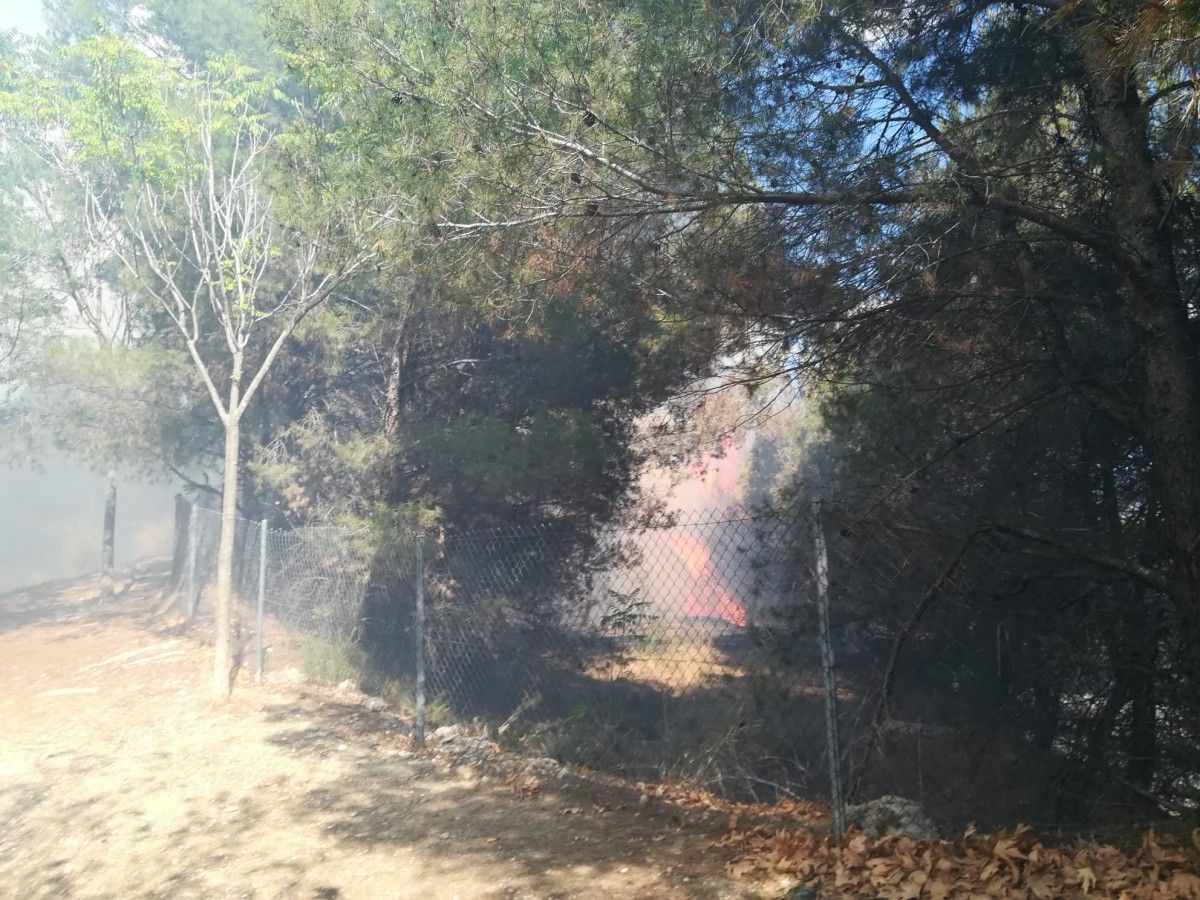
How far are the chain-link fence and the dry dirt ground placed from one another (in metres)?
0.84

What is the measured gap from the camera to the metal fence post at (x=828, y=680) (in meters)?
4.43

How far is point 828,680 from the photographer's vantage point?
457 centimetres

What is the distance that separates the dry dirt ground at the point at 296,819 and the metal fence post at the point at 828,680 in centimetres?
57

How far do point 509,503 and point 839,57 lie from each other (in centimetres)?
657

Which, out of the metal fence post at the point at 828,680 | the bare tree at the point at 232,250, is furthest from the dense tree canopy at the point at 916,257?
the bare tree at the point at 232,250

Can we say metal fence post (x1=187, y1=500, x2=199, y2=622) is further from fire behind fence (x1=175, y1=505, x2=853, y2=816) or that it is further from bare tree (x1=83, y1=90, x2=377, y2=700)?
bare tree (x1=83, y1=90, x2=377, y2=700)

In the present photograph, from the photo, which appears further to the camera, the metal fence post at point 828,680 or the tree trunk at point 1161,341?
the metal fence post at point 828,680

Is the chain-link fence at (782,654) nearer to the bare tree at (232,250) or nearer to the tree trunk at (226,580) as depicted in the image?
the tree trunk at (226,580)

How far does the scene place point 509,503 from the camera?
1112 centimetres

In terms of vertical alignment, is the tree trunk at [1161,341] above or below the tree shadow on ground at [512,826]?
above

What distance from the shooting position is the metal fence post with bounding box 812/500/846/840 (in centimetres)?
443

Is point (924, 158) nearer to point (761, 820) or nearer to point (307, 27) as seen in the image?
point (761, 820)

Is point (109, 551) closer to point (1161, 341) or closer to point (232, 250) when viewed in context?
A: point (232, 250)

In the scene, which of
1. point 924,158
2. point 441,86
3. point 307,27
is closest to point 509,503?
point 307,27
